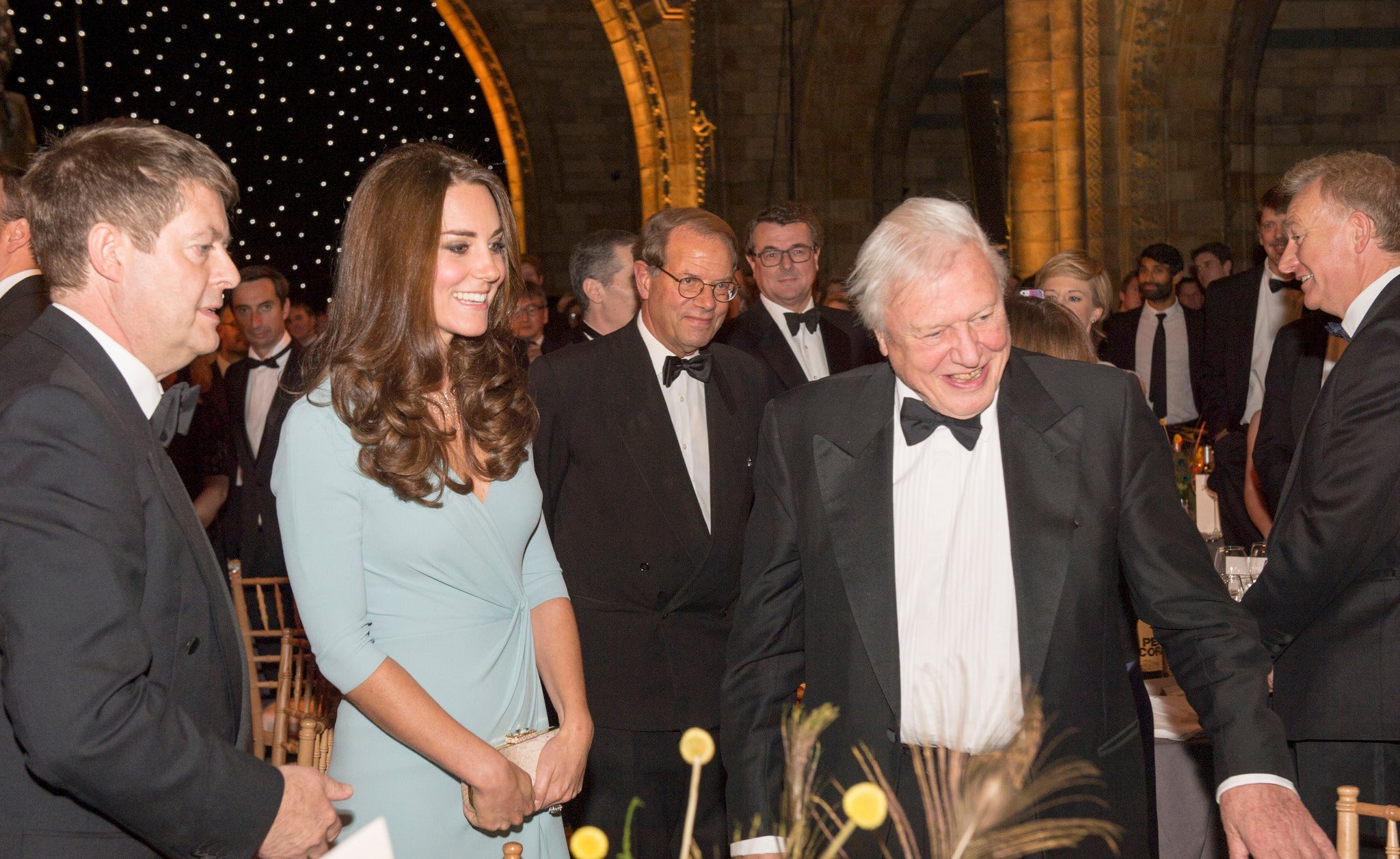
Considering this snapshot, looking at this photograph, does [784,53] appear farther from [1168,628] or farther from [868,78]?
[1168,628]

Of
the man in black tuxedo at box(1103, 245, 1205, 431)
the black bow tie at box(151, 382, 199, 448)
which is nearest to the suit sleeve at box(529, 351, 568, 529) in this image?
the black bow tie at box(151, 382, 199, 448)

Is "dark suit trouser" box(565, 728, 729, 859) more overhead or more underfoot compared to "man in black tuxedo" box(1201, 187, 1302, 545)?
more underfoot

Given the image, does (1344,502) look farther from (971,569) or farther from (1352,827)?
(971,569)

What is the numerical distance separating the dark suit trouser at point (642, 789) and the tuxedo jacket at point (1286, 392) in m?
1.82

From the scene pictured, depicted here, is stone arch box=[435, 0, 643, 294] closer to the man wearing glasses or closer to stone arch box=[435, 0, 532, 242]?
stone arch box=[435, 0, 532, 242]

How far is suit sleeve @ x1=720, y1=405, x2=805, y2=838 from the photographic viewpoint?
6.66ft

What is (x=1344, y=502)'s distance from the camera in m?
2.49

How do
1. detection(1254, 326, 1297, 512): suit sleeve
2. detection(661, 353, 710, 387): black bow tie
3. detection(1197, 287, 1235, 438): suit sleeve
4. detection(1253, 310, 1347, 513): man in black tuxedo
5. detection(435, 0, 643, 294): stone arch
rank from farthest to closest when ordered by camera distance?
detection(435, 0, 643, 294): stone arch < detection(1197, 287, 1235, 438): suit sleeve < detection(1254, 326, 1297, 512): suit sleeve < detection(1253, 310, 1347, 513): man in black tuxedo < detection(661, 353, 710, 387): black bow tie

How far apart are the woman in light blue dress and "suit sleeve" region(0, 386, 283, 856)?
0.43 meters

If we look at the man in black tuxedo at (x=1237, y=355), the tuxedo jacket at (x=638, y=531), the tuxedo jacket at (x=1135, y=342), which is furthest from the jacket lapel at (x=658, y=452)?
the tuxedo jacket at (x=1135, y=342)

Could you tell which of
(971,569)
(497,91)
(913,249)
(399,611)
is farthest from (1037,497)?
(497,91)

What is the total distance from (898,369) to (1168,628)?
0.58 meters

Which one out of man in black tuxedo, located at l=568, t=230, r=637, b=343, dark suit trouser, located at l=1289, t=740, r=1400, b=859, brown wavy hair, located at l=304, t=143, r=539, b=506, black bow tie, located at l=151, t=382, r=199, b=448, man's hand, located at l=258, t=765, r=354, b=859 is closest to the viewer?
man's hand, located at l=258, t=765, r=354, b=859

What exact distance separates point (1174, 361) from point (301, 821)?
6489mm
